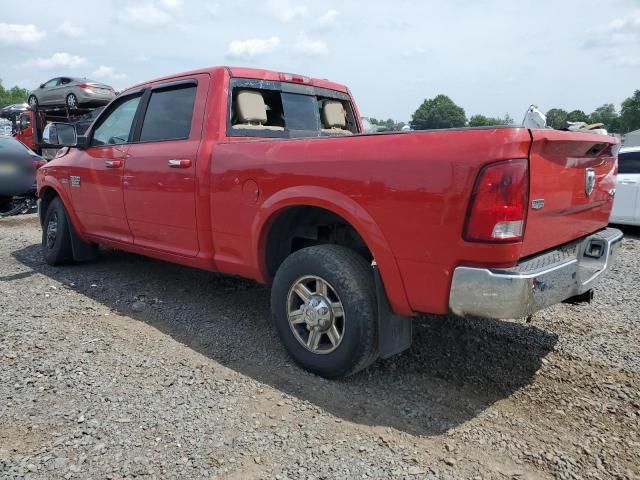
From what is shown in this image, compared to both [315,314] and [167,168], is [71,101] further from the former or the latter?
[315,314]

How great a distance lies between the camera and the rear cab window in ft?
13.4

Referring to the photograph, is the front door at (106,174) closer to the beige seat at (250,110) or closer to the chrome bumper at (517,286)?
the beige seat at (250,110)

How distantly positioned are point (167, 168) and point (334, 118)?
1.65m

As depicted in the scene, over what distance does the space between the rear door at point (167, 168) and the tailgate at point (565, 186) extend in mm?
2393

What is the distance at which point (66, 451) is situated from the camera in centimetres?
251

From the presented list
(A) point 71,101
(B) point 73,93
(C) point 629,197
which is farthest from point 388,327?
(A) point 71,101

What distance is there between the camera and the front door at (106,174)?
4.78 meters

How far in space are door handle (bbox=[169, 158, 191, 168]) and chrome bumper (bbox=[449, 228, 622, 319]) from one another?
7.41 ft

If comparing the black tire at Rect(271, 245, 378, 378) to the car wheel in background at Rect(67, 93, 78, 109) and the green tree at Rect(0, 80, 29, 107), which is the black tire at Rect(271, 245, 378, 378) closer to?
the car wheel in background at Rect(67, 93, 78, 109)

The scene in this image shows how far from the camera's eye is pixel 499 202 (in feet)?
8.05

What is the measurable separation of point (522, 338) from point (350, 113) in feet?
8.66

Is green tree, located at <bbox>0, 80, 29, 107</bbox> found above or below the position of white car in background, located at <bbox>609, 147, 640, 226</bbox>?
above

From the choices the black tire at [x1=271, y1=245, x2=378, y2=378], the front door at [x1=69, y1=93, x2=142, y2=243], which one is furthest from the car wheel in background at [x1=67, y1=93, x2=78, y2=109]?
the black tire at [x1=271, y1=245, x2=378, y2=378]

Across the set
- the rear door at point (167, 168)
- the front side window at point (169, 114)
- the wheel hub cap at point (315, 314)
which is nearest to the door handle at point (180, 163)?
the rear door at point (167, 168)
